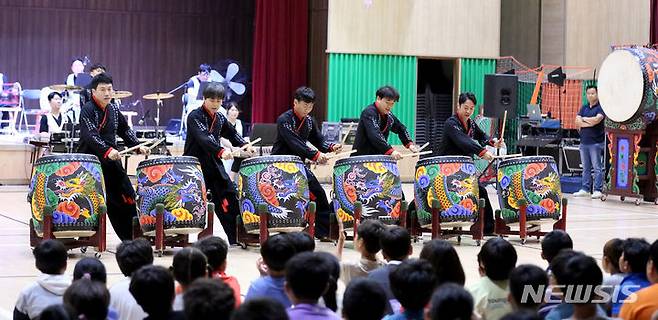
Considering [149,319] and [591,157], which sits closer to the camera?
[149,319]

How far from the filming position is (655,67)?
1281 cm

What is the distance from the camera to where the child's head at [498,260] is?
475 centimetres

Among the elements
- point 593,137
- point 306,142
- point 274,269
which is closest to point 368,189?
point 306,142

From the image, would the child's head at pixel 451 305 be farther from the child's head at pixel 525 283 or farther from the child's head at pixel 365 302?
the child's head at pixel 525 283

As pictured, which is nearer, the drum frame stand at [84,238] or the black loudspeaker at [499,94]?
the drum frame stand at [84,238]

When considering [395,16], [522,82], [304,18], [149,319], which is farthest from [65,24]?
[149,319]

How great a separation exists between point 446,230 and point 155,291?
5.71 metres

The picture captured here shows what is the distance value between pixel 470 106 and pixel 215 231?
2644 millimetres

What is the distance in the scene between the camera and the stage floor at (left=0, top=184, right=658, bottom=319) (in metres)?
7.50

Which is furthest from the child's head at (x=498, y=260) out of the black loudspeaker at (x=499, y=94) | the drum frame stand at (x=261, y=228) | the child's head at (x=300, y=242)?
the black loudspeaker at (x=499, y=94)

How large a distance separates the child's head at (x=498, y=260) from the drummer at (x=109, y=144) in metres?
4.20

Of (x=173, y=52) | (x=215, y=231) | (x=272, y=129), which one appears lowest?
(x=215, y=231)

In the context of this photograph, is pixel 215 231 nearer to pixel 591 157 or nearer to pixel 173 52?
pixel 591 157

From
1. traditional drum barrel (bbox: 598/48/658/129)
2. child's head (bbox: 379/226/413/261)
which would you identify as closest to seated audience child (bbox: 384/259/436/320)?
child's head (bbox: 379/226/413/261)
